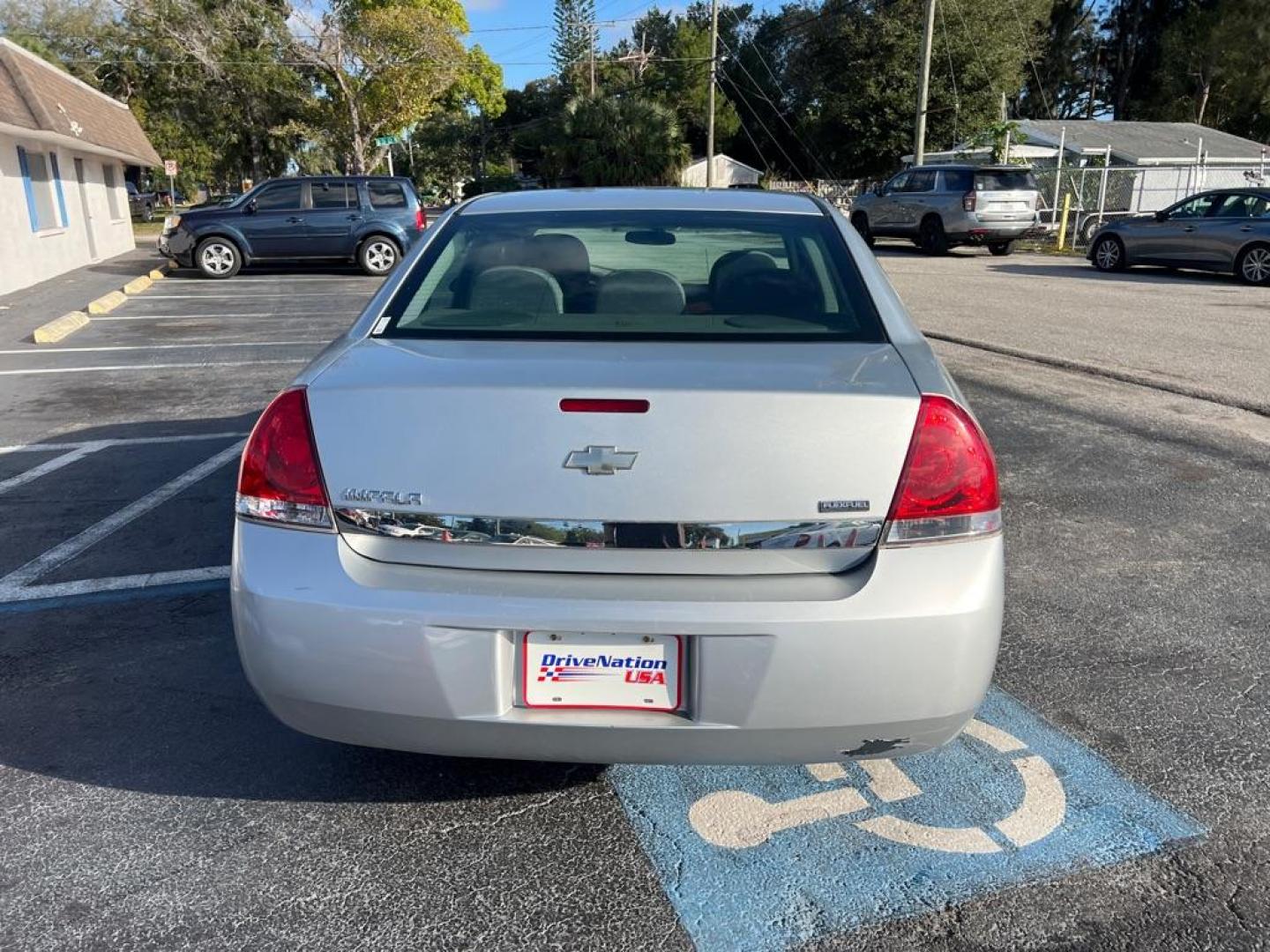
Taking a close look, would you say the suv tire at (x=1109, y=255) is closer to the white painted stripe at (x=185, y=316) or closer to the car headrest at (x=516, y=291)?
the white painted stripe at (x=185, y=316)

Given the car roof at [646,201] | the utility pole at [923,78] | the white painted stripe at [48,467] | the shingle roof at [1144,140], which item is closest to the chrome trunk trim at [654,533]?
the car roof at [646,201]

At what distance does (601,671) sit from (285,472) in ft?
2.93

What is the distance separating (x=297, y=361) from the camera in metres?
9.52

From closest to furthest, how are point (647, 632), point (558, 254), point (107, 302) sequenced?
point (647, 632)
point (558, 254)
point (107, 302)

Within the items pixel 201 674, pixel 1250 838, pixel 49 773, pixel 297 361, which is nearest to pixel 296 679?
pixel 49 773

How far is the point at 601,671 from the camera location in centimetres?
221

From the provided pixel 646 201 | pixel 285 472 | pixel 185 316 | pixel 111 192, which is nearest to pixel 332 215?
pixel 185 316

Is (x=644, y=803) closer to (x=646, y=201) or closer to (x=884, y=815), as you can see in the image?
(x=884, y=815)

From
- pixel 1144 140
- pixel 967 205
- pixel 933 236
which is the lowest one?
pixel 933 236

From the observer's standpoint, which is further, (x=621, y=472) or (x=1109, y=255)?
(x=1109, y=255)

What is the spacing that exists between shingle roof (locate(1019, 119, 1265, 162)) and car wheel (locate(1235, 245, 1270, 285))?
19.4 meters

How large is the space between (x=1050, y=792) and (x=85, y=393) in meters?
8.14

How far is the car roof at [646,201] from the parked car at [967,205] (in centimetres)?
1916

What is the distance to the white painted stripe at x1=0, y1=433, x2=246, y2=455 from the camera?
648cm
